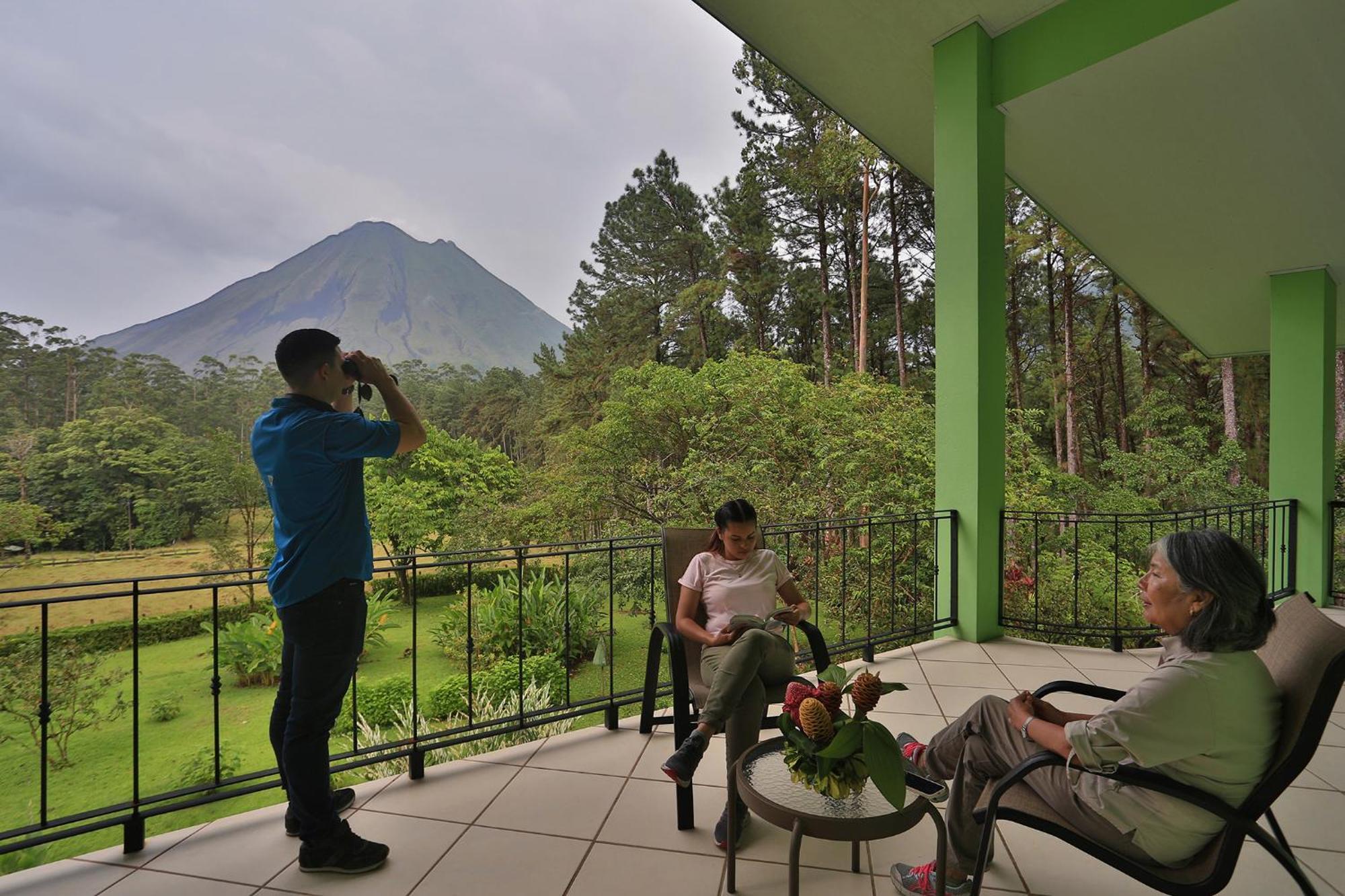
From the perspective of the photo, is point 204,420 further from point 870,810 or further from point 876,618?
point 870,810

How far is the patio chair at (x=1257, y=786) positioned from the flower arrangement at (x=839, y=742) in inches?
11.3

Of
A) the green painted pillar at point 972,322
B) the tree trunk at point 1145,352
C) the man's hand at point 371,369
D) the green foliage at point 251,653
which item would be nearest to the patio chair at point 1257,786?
the man's hand at point 371,369

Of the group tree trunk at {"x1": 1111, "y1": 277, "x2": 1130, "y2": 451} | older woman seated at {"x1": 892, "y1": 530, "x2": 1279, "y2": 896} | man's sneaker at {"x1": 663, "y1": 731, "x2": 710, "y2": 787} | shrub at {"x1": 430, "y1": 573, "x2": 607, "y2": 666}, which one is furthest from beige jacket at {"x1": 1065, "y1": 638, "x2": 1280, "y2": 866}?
tree trunk at {"x1": 1111, "y1": 277, "x2": 1130, "y2": 451}

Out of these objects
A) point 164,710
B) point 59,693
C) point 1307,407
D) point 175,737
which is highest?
→ point 1307,407

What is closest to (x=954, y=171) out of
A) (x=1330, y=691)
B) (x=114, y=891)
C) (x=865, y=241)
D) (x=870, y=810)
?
(x=1330, y=691)

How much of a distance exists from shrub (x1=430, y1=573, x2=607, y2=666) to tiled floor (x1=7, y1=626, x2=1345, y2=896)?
5063 mm

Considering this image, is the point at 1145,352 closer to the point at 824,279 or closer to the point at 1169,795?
the point at 824,279

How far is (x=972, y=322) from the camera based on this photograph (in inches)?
150

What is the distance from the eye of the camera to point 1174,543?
1.37 meters

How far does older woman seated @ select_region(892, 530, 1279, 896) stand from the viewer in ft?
4.07

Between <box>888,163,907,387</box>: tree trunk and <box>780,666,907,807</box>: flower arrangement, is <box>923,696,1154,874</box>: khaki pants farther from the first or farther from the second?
<box>888,163,907,387</box>: tree trunk

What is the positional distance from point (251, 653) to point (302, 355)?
26.0 feet

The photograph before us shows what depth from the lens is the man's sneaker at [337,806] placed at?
1937 millimetres

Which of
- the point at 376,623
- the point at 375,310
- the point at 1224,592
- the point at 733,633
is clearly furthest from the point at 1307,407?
the point at 375,310
